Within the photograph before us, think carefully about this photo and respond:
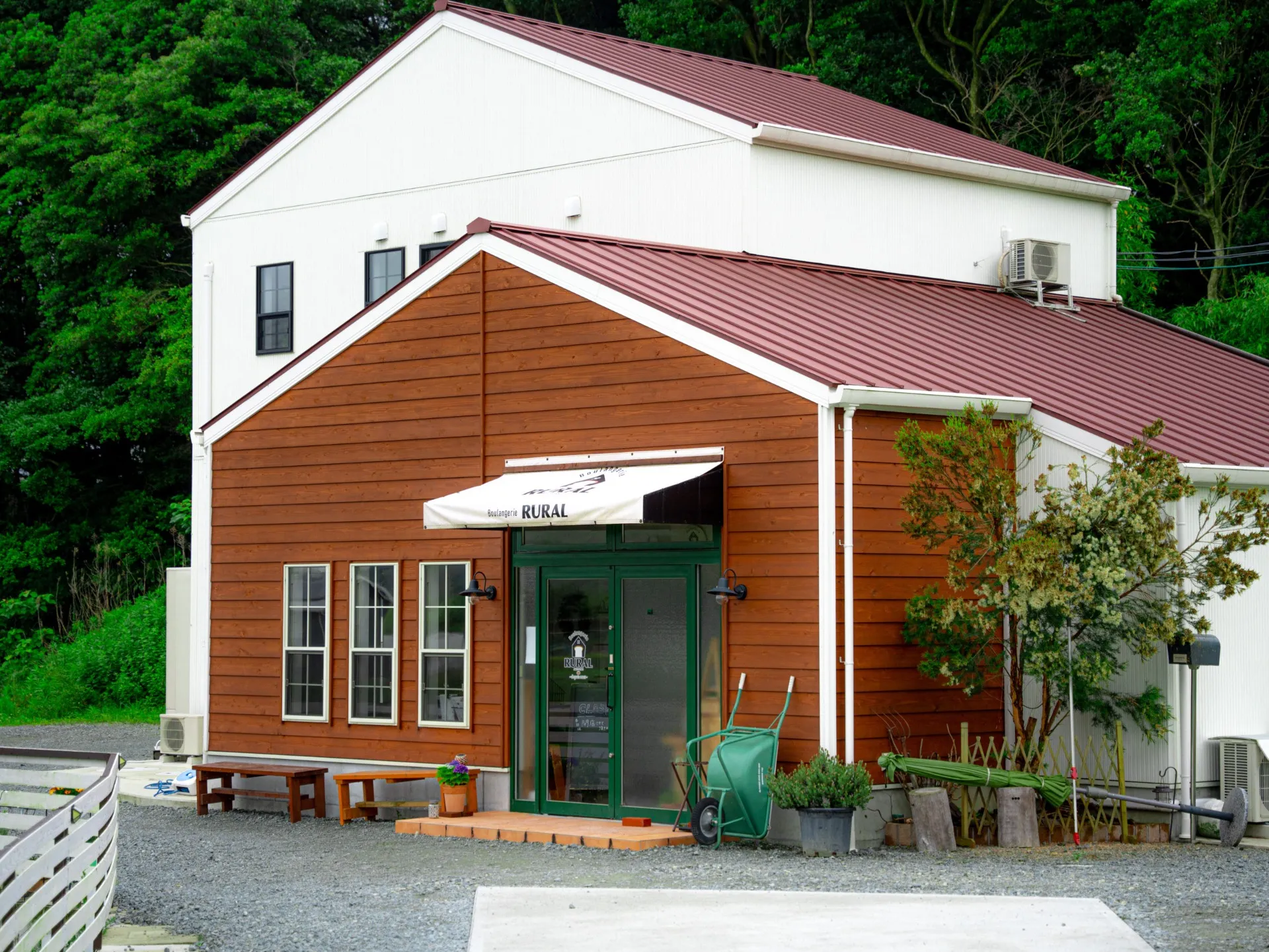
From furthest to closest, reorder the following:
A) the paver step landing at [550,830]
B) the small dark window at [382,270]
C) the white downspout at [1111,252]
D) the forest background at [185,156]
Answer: the forest background at [185,156]
the small dark window at [382,270]
the white downspout at [1111,252]
the paver step landing at [550,830]

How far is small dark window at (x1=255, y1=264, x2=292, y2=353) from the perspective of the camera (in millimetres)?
22109

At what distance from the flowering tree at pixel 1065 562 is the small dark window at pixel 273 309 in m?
11.4

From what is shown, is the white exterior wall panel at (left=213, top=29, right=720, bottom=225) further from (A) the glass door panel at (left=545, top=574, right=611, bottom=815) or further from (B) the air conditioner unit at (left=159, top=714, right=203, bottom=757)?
(B) the air conditioner unit at (left=159, top=714, right=203, bottom=757)

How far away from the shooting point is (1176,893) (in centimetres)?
1020

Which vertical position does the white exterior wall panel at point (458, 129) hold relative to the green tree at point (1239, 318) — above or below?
above

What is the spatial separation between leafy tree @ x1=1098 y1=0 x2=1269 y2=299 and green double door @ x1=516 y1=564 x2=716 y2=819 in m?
16.3

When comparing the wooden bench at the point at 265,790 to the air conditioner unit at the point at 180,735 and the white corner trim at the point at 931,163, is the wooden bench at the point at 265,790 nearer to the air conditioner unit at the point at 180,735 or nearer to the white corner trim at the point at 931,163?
the air conditioner unit at the point at 180,735

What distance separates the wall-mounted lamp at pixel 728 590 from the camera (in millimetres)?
12898

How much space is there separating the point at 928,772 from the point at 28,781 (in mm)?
6467

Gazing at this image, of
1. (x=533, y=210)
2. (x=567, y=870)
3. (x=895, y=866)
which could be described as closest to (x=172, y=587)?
(x=533, y=210)

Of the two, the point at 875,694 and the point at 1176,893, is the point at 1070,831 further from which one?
the point at 1176,893

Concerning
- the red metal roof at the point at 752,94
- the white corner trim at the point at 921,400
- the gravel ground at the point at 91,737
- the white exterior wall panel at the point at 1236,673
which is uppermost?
the red metal roof at the point at 752,94

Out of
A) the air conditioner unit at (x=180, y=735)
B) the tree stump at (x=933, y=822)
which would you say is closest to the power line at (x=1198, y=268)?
the air conditioner unit at (x=180, y=735)

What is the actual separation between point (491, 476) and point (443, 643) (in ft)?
5.22
